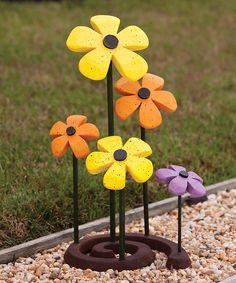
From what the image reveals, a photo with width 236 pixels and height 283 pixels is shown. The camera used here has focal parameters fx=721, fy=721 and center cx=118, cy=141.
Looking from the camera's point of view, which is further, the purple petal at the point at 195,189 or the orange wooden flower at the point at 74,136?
the orange wooden flower at the point at 74,136

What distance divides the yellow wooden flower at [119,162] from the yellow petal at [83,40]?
0.53 m

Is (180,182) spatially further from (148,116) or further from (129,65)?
(129,65)

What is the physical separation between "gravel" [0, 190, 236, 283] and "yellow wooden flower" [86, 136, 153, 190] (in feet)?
1.91

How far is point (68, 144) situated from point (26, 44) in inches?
212

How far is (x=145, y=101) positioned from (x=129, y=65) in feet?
1.10

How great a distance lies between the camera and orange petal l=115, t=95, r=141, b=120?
4.14 meters

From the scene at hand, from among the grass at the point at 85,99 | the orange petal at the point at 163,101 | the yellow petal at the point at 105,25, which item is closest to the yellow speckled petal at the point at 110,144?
the orange petal at the point at 163,101

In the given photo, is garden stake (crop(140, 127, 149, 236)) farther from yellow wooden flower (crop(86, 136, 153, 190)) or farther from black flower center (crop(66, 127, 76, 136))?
black flower center (crop(66, 127, 76, 136))

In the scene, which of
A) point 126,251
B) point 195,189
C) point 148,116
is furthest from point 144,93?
point 126,251

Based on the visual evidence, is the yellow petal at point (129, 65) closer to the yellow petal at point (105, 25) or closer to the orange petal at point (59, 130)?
the yellow petal at point (105, 25)

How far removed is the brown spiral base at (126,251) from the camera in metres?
4.12

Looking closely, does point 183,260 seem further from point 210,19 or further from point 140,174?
point 210,19

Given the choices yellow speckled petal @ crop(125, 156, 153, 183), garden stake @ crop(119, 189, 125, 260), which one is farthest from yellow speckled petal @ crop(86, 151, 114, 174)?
garden stake @ crop(119, 189, 125, 260)

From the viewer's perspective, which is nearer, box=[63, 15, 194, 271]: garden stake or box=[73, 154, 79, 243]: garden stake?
box=[63, 15, 194, 271]: garden stake
